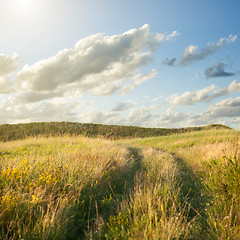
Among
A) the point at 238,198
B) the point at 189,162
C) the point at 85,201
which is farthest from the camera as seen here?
the point at 189,162

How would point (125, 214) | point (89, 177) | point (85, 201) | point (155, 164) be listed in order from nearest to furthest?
point (125, 214) < point (85, 201) < point (89, 177) < point (155, 164)

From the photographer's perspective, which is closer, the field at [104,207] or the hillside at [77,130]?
the field at [104,207]

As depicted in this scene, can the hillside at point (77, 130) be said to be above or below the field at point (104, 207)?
above

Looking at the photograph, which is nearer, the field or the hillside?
the field

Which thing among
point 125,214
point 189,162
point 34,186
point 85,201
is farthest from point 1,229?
point 189,162

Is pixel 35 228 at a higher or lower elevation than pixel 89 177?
lower

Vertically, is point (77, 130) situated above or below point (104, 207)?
above

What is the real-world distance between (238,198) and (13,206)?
4.89 metres

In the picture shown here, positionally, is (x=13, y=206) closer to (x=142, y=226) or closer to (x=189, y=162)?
(x=142, y=226)

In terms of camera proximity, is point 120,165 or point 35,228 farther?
point 120,165

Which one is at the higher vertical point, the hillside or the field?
the hillside

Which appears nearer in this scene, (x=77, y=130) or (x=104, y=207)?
(x=104, y=207)

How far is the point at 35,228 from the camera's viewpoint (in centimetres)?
377

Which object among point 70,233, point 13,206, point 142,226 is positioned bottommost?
point 70,233
